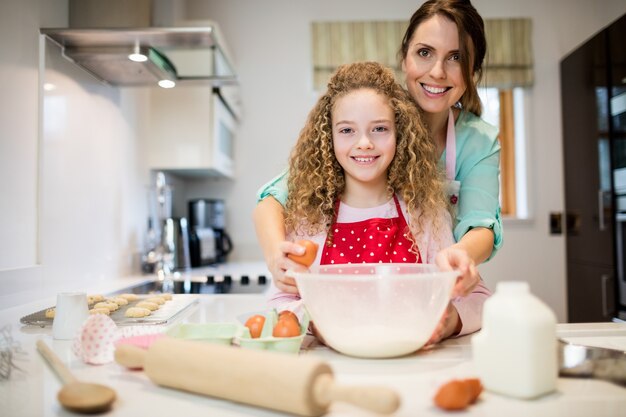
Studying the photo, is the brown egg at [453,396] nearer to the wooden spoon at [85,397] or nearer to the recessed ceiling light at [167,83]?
the wooden spoon at [85,397]

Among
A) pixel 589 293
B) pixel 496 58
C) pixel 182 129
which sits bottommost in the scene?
pixel 589 293

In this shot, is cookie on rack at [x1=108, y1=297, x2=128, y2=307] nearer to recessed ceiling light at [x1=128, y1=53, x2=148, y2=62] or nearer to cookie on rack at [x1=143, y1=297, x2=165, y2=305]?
cookie on rack at [x1=143, y1=297, x2=165, y2=305]

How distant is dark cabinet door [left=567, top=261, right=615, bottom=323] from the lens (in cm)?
242

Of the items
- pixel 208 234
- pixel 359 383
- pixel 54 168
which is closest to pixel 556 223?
pixel 208 234

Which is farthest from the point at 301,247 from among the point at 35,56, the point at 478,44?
the point at 35,56

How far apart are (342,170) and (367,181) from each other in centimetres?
7

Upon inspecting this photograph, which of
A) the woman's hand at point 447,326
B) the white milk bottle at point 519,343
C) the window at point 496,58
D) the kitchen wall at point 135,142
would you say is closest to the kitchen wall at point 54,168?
the kitchen wall at point 135,142

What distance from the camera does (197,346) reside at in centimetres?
52

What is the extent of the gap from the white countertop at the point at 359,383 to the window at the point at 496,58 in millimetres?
2336

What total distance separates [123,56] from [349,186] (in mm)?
902

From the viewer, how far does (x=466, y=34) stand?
105 cm

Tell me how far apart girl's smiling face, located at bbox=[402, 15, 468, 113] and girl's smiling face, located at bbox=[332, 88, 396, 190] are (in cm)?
13

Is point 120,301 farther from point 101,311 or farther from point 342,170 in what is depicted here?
point 342,170

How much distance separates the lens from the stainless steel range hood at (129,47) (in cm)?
142
